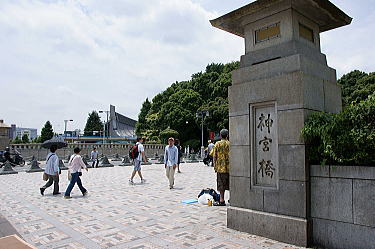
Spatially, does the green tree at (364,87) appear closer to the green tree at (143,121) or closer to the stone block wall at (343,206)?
the stone block wall at (343,206)

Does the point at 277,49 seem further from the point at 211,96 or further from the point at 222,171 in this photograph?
the point at 211,96

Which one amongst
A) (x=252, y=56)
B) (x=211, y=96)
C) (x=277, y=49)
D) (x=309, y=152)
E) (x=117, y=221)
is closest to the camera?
(x=309, y=152)

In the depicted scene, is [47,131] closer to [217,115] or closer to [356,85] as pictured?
[217,115]

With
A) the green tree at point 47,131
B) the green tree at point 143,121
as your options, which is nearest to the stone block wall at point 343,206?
the green tree at point 143,121

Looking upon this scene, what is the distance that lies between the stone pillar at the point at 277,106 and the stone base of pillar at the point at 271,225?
1 cm

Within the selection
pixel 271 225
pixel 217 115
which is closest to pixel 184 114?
pixel 217 115

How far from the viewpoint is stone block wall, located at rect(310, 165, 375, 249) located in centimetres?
367

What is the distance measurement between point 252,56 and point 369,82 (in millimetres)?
31526

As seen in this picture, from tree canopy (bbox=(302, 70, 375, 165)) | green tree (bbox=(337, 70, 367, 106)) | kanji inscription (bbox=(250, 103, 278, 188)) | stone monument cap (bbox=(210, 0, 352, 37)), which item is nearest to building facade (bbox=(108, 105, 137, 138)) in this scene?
green tree (bbox=(337, 70, 367, 106))

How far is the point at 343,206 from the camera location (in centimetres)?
392

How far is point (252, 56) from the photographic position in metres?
5.40

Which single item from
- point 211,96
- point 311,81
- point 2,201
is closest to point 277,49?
point 311,81

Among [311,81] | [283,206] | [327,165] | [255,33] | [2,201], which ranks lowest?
[2,201]

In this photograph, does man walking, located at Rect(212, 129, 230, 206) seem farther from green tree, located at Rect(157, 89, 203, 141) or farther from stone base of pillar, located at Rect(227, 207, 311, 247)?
green tree, located at Rect(157, 89, 203, 141)
